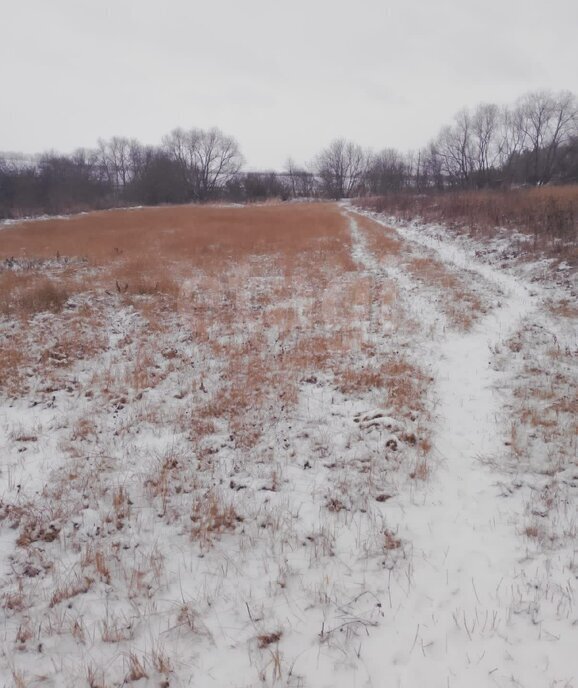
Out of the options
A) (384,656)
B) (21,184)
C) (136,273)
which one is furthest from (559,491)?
(21,184)

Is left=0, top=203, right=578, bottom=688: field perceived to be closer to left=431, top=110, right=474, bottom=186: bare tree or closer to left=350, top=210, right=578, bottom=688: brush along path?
left=350, top=210, right=578, bottom=688: brush along path

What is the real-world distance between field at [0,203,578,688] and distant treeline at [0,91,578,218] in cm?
4838

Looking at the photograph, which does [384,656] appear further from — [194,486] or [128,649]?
[194,486]

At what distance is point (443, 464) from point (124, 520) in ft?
13.4

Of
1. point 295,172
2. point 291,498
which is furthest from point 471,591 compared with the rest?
point 295,172

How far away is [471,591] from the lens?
3.49 meters

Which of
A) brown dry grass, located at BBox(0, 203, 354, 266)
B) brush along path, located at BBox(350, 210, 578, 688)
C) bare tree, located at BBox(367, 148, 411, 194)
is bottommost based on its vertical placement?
brush along path, located at BBox(350, 210, 578, 688)

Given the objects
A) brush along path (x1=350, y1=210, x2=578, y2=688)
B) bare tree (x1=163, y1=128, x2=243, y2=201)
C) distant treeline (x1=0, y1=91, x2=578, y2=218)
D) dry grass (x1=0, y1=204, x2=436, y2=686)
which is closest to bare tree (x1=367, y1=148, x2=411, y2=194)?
distant treeline (x1=0, y1=91, x2=578, y2=218)

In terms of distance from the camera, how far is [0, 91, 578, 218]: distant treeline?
6066cm

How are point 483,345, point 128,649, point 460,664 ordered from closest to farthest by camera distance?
point 460,664 < point 128,649 < point 483,345

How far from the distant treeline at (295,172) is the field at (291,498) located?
48.4 meters

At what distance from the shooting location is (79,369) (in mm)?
8367

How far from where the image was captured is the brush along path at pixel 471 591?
2922 mm

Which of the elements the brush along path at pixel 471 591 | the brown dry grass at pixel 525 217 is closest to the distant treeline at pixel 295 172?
the brown dry grass at pixel 525 217
